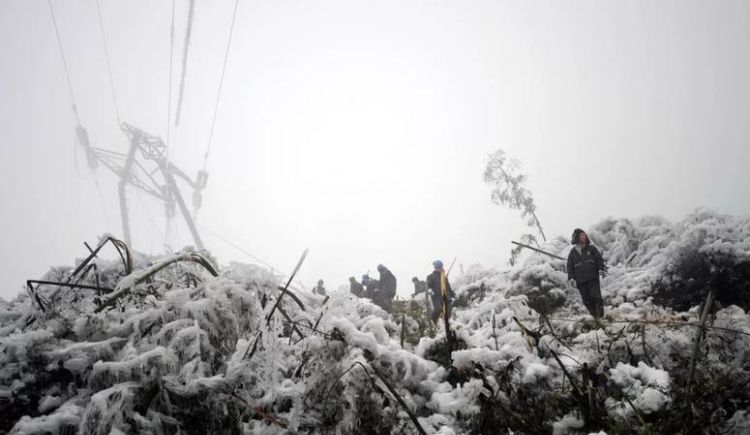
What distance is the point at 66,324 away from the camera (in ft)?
6.64

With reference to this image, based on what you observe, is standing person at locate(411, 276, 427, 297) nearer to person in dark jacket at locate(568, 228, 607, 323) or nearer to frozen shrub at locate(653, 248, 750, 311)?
person in dark jacket at locate(568, 228, 607, 323)

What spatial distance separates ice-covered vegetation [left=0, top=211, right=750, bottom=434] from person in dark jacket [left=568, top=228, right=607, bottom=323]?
10.4ft

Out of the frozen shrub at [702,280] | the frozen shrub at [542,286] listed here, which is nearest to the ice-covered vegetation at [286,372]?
the frozen shrub at [702,280]

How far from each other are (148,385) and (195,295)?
1.97ft

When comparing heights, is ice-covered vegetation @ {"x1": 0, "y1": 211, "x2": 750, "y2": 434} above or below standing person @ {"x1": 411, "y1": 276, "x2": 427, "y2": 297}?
below

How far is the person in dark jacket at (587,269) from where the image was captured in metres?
6.50

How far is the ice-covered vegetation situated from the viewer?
5.74 feet

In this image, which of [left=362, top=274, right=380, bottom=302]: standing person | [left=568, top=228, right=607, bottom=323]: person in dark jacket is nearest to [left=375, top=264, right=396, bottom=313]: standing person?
[left=362, top=274, right=380, bottom=302]: standing person

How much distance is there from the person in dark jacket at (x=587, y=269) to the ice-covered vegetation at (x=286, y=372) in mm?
3165

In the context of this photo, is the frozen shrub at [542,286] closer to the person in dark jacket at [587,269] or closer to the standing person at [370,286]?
the person in dark jacket at [587,269]

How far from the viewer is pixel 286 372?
2.36 meters

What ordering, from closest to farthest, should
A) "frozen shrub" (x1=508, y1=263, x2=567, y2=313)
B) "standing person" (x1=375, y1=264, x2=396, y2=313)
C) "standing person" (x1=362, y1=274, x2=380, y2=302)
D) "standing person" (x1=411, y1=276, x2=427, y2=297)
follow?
1. "frozen shrub" (x1=508, y1=263, x2=567, y2=313)
2. "standing person" (x1=375, y1=264, x2=396, y2=313)
3. "standing person" (x1=362, y1=274, x2=380, y2=302)
4. "standing person" (x1=411, y1=276, x2=427, y2=297)

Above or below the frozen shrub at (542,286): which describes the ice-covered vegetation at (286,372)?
below

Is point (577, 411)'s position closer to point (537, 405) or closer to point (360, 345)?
point (537, 405)
